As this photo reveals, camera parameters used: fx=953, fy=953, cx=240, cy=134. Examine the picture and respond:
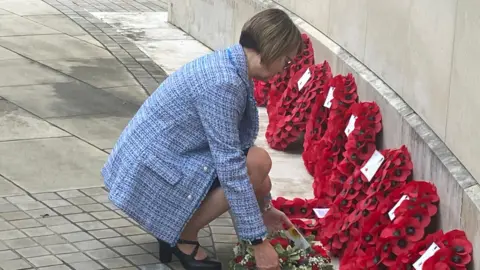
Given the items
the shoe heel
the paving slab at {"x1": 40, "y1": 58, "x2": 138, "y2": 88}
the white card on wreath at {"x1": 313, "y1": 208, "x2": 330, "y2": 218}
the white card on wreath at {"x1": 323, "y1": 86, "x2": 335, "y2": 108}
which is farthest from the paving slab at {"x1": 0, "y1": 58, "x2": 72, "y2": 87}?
the shoe heel

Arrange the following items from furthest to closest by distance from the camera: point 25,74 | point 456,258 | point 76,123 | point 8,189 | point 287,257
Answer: point 25,74
point 76,123
point 8,189
point 287,257
point 456,258

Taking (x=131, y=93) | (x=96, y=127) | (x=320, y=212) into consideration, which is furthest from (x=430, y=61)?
(x=131, y=93)

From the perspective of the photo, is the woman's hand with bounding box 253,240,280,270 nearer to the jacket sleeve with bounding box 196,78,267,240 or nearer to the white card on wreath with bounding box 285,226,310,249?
the jacket sleeve with bounding box 196,78,267,240

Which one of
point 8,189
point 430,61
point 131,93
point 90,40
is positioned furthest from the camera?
point 90,40

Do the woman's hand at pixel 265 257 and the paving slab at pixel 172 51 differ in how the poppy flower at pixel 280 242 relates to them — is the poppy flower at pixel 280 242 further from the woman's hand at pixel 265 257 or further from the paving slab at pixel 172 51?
the paving slab at pixel 172 51

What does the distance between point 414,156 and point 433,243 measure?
0.84 m

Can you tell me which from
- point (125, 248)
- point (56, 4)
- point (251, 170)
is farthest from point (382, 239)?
point (56, 4)

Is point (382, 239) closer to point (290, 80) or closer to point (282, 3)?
point (290, 80)

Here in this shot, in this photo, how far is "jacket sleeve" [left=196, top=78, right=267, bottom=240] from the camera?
419 cm

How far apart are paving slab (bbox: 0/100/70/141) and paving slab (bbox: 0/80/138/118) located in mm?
109

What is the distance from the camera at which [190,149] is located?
14.5 ft

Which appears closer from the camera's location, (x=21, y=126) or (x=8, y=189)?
(x=8, y=189)

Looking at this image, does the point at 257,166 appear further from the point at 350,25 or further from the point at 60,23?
the point at 60,23

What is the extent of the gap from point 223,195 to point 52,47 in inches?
198
